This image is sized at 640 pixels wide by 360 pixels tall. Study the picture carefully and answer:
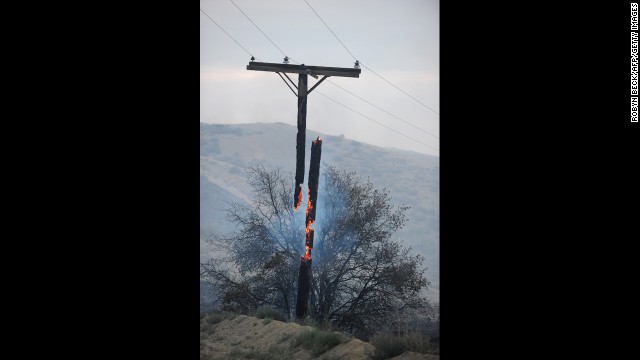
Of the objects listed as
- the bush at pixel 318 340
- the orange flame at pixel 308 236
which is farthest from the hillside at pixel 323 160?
the bush at pixel 318 340

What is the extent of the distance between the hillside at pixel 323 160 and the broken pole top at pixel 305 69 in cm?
3774

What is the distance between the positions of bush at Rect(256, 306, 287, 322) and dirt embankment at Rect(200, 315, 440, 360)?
17cm

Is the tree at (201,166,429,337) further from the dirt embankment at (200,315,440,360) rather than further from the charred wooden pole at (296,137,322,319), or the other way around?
the dirt embankment at (200,315,440,360)

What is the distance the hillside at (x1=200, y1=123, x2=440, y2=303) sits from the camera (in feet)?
204

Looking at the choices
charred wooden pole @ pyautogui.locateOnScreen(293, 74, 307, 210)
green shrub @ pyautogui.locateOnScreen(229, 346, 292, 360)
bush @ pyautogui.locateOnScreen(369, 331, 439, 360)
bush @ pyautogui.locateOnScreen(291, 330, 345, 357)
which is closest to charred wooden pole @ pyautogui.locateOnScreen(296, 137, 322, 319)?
charred wooden pole @ pyautogui.locateOnScreen(293, 74, 307, 210)

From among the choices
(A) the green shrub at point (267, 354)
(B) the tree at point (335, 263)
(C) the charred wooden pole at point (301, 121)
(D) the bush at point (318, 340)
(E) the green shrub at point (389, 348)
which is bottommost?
(A) the green shrub at point (267, 354)

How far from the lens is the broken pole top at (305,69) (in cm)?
1641

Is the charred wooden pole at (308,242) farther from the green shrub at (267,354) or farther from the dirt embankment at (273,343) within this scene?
the green shrub at (267,354)

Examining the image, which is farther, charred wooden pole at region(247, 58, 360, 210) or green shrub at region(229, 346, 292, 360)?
charred wooden pole at region(247, 58, 360, 210)

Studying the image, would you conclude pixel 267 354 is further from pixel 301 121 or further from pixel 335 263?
pixel 301 121
